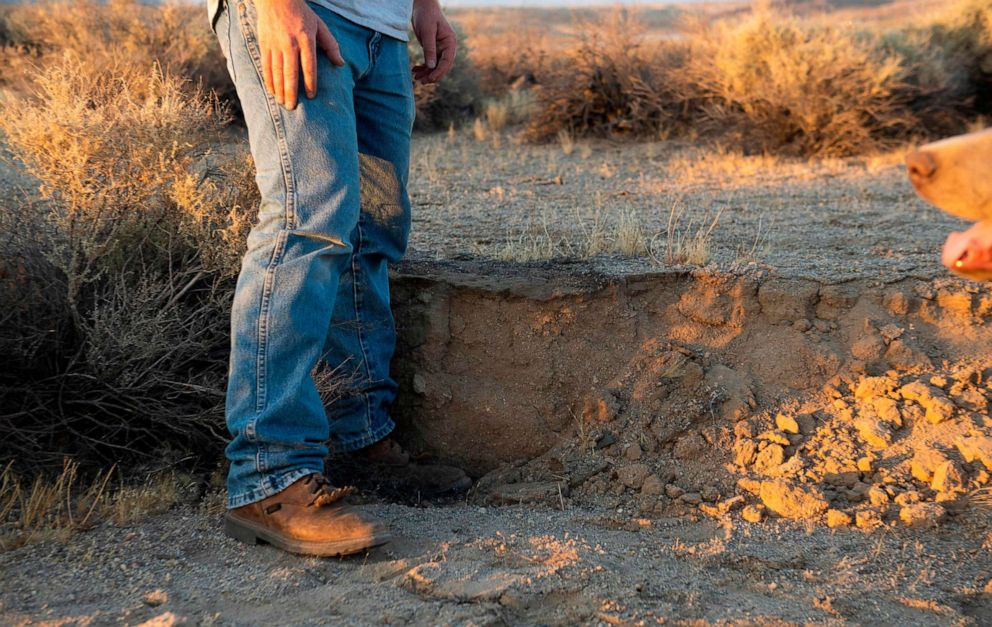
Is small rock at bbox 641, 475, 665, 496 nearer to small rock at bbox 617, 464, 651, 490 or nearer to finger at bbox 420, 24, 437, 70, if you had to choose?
small rock at bbox 617, 464, 651, 490

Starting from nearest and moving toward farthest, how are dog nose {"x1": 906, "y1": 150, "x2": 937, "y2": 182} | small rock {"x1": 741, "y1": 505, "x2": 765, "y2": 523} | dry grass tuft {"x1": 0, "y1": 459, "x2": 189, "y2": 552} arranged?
dog nose {"x1": 906, "y1": 150, "x2": 937, "y2": 182}, dry grass tuft {"x1": 0, "y1": 459, "x2": 189, "y2": 552}, small rock {"x1": 741, "y1": 505, "x2": 765, "y2": 523}

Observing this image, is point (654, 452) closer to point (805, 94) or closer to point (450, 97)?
point (805, 94)

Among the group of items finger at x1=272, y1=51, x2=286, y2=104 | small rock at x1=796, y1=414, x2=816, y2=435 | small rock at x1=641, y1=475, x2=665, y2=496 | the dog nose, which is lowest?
small rock at x1=641, y1=475, x2=665, y2=496

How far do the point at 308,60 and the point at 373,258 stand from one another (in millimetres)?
1018

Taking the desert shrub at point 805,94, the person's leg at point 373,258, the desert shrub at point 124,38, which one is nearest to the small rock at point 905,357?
the person's leg at point 373,258

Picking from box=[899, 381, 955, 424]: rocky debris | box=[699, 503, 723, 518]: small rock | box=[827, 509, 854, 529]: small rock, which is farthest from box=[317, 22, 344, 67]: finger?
box=[899, 381, 955, 424]: rocky debris

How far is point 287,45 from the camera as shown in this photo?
2.79 m

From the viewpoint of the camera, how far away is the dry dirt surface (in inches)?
105

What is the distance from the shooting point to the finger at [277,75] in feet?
9.27

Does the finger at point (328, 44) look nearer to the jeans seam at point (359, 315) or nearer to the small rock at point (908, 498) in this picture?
the jeans seam at point (359, 315)

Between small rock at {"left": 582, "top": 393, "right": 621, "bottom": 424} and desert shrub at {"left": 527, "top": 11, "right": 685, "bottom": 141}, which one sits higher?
desert shrub at {"left": 527, "top": 11, "right": 685, "bottom": 141}

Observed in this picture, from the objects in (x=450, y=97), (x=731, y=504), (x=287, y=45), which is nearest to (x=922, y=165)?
(x=731, y=504)

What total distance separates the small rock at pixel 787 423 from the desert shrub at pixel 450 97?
20.6 ft

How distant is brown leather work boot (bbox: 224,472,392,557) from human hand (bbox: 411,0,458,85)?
163 centimetres
